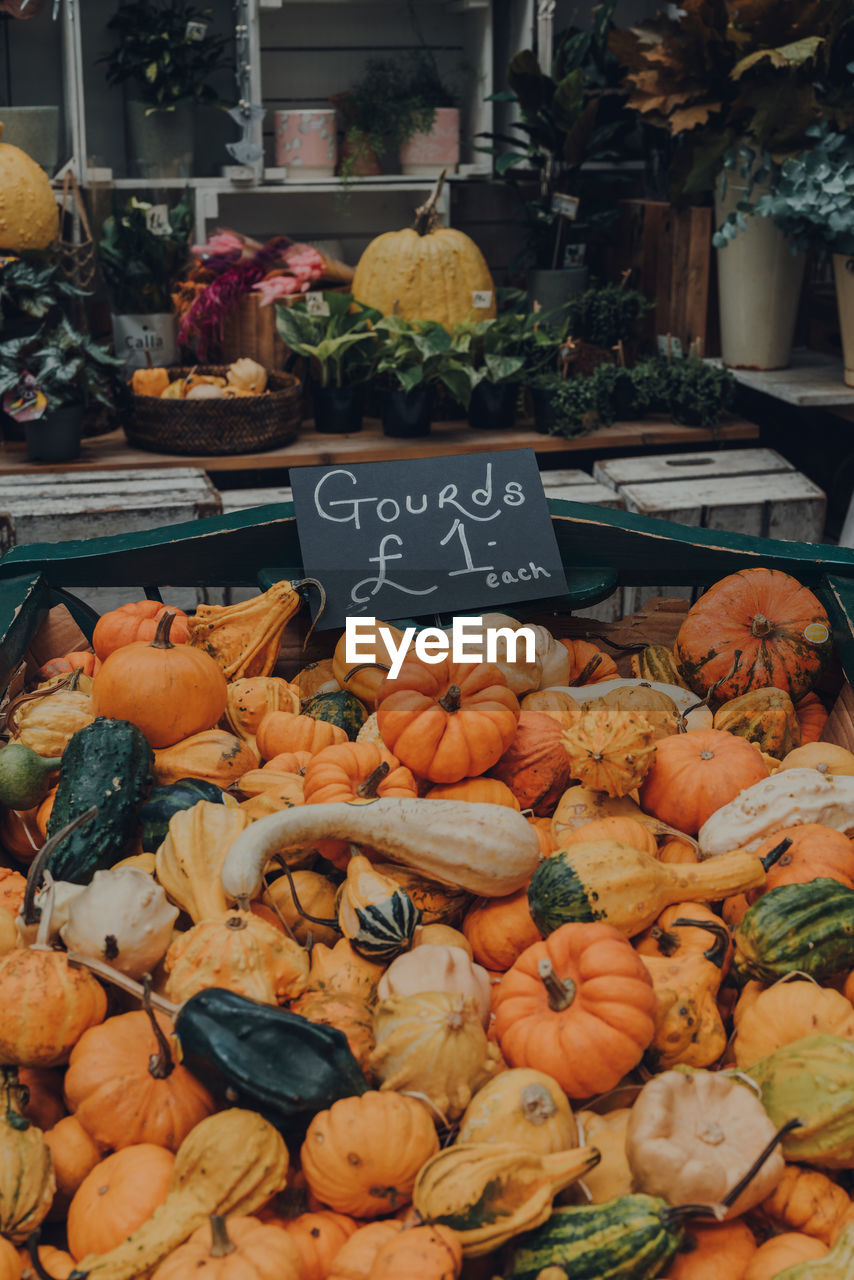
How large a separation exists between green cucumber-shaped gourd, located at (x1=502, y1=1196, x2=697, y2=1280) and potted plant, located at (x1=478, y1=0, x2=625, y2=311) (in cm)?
364

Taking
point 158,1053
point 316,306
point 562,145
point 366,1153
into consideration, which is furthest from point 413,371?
point 366,1153

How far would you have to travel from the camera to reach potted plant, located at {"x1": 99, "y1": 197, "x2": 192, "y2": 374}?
3.71 metres

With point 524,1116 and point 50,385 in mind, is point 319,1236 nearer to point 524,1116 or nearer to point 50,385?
point 524,1116

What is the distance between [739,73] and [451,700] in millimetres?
2695

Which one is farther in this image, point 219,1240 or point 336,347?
point 336,347

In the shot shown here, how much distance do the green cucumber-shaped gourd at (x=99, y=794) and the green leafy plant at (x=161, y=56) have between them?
3.16 meters

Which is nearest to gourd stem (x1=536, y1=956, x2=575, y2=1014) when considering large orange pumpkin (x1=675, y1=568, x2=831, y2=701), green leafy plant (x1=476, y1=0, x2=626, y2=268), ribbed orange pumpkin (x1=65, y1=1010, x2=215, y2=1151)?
ribbed orange pumpkin (x1=65, y1=1010, x2=215, y2=1151)

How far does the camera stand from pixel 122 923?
3.45 feet

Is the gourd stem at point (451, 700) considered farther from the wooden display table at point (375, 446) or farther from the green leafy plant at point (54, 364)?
the green leafy plant at point (54, 364)

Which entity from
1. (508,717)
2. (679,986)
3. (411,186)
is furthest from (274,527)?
(411,186)

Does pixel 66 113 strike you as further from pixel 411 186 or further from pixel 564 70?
pixel 564 70

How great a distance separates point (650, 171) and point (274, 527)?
3063mm

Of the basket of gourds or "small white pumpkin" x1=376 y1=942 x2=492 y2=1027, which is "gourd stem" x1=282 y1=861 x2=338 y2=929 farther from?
the basket of gourds

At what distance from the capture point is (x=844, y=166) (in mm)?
3102
